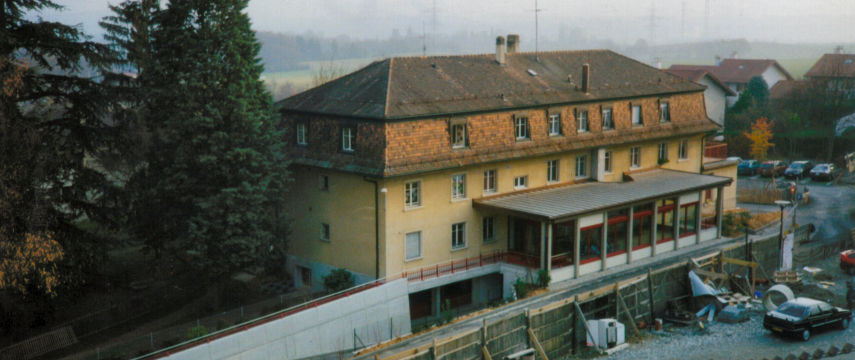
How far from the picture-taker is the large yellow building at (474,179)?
117 ft

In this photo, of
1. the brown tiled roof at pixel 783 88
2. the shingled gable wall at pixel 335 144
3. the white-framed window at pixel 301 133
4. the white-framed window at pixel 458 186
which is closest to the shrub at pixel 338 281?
the shingled gable wall at pixel 335 144

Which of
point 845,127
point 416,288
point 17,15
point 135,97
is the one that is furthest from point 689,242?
point 845,127

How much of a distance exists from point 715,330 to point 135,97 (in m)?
26.2

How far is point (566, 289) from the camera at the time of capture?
3706 cm

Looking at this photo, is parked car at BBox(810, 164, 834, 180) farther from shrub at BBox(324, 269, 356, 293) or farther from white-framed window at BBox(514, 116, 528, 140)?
shrub at BBox(324, 269, 356, 293)

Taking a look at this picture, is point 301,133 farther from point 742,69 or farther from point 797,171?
point 742,69

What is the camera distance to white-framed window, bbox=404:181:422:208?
35969 millimetres

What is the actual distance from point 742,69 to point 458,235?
7537 centimetres

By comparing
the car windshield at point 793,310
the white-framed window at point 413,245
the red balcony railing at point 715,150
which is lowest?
the car windshield at point 793,310

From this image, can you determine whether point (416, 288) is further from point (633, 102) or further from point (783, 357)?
point (633, 102)

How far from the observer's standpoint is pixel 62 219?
3017 cm

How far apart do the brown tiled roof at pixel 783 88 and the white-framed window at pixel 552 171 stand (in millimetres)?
51858

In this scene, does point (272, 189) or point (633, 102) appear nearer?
point (272, 189)

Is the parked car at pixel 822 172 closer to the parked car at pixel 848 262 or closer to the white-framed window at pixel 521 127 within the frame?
the parked car at pixel 848 262
